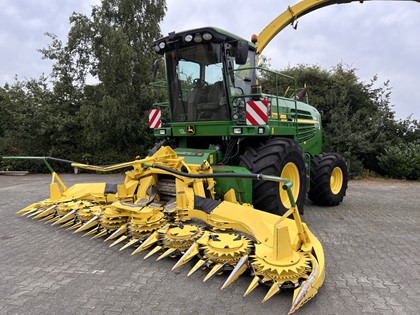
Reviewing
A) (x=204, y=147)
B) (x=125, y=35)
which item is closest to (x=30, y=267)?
(x=204, y=147)

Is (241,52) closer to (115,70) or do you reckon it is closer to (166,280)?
(166,280)

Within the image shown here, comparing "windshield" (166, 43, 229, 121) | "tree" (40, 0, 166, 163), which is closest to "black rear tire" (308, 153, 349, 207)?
"windshield" (166, 43, 229, 121)

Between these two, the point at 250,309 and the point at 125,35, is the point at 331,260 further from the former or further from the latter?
the point at 125,35

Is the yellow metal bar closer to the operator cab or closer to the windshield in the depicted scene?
the operator cab

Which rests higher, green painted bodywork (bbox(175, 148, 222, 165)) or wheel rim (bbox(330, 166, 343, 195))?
green painted bodywork (bbox(175, 148, 222, 165))

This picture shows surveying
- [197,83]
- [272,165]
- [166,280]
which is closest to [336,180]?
[272,165]

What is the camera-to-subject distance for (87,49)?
13.0 m

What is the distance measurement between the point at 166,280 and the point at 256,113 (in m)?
2.61

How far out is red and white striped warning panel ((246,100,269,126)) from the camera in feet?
15.3

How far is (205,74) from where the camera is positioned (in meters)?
5.07

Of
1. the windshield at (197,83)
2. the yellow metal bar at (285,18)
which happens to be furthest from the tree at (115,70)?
the windshield at (197,83)

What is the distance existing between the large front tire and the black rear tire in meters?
1.60

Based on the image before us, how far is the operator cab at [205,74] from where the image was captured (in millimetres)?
4789

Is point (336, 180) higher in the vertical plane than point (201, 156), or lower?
lower
